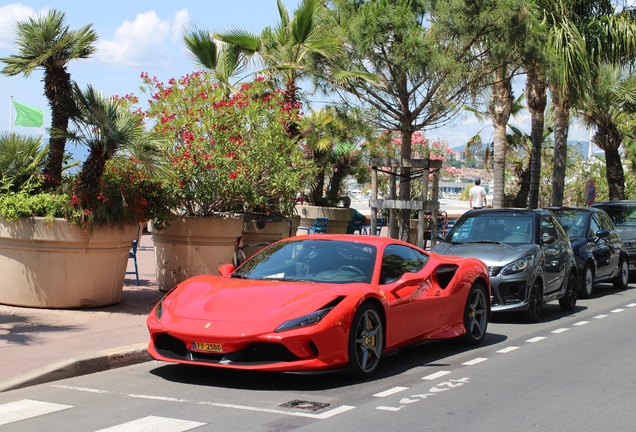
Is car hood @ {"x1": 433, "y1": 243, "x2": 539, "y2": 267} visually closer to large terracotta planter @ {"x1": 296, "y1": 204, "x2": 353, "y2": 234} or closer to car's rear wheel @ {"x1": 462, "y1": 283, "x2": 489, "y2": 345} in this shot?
car's rear wheel @ {"x1": 462, "y1": 283, "x2": 489, "y2": 345}

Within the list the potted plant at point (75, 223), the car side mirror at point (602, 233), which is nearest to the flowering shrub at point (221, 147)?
the potted plant at point (75, 223)

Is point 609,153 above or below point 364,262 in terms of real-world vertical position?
above

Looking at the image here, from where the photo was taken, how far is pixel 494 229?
13.5m

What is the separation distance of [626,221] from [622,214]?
0.27 meters

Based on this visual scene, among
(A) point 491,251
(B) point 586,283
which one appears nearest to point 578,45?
(B) point 586,283

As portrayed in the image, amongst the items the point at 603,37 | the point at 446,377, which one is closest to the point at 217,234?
the point at 446,377

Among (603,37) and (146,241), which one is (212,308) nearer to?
(146,241)

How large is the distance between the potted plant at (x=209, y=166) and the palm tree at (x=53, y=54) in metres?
1.71

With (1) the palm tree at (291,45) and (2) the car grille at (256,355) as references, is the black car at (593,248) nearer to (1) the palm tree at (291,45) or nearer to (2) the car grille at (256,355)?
(1) the palm tree at (291,45)

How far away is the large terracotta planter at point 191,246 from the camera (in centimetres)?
1283

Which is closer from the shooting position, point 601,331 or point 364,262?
point 364,262

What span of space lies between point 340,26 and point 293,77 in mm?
2025

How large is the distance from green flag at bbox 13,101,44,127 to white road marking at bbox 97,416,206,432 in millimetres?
25858

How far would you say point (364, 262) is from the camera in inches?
337
